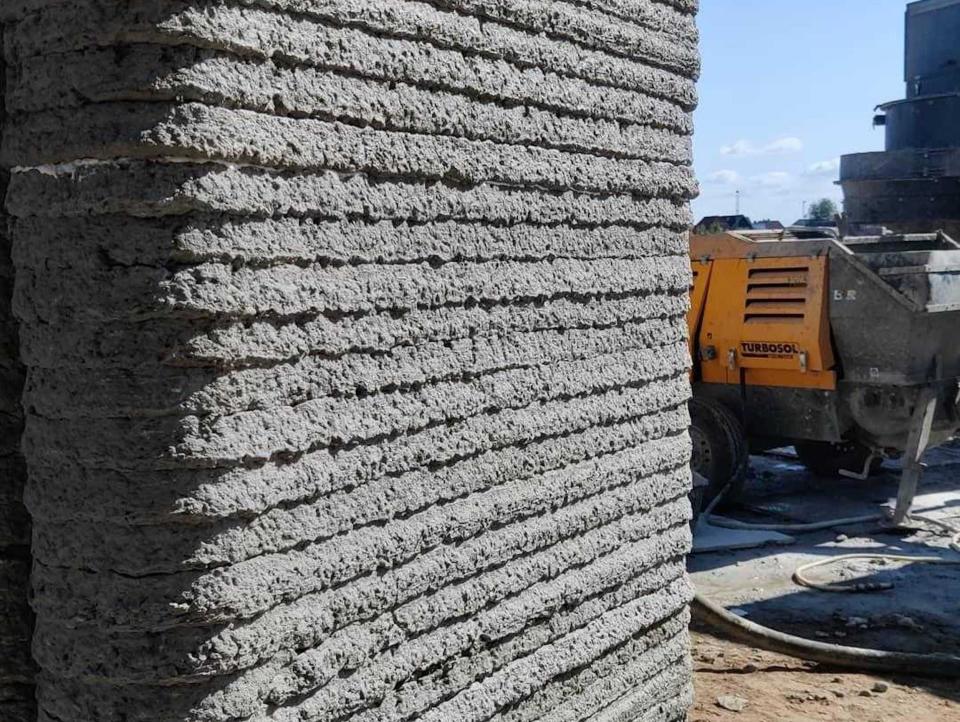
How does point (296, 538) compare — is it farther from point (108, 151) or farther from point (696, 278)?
point (696, 278)

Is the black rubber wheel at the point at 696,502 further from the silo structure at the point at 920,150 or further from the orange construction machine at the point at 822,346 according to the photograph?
the silo structure at the point at 920,150

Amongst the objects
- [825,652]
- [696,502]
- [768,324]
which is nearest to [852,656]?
[825,652]

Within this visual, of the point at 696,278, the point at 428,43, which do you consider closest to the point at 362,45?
the point at 428,43

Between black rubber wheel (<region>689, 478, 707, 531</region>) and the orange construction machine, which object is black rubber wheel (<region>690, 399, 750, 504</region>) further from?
black rubber wheel (<region>689, 478, 707, 531</region>)

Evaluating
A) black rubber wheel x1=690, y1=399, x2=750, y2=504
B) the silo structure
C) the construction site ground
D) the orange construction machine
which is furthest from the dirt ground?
the silo structure

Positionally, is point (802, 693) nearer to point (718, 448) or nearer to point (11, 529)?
point (718, 448)

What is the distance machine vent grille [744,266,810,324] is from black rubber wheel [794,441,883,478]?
6.45 feet

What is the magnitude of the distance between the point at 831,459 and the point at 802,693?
5.57 m

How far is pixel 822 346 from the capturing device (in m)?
8.52

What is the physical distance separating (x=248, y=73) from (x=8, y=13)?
52 cm

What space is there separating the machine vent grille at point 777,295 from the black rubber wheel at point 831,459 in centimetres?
196

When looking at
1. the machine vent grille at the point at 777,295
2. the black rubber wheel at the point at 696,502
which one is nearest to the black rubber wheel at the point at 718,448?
the black rubber wheel at the point at 696,502

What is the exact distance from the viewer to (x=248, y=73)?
2.27 meters

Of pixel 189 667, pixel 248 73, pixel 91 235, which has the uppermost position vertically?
pixel 248 73
